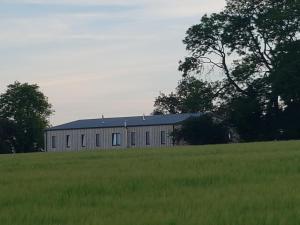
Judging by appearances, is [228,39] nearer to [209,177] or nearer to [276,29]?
[276,29]

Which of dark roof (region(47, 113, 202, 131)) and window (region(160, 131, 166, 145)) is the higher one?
dark roof (region(47, 113, 202, 131))

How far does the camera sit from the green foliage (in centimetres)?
8850

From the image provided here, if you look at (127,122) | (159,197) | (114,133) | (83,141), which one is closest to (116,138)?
(114,133)

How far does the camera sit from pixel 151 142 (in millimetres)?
107125

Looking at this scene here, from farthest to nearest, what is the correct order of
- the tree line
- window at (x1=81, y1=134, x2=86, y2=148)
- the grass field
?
window at (x1=81, y1=134, x2=86, y2=148) → the tree line → the grass field

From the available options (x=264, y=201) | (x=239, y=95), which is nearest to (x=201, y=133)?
(x=239, y=95)

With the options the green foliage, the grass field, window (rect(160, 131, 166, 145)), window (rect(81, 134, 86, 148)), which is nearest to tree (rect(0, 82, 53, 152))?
window (rect(81, 134, 86, 148))

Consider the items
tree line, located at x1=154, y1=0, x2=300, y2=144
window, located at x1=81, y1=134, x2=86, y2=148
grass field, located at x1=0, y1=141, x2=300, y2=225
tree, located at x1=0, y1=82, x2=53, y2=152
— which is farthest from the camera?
tree, located at x1=0, y1=82, x2=53, y2=152

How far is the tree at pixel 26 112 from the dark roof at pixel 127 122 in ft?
45.8

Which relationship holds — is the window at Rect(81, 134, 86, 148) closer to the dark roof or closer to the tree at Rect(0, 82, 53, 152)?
the dark roof

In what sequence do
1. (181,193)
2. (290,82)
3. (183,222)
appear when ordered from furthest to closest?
(290,82)
(181,193)
(183,222)

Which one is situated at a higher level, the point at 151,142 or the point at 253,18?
the point at 253,18

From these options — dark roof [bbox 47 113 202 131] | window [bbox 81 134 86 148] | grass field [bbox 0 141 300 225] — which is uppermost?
dark roof [bbox 47 113 202 131]

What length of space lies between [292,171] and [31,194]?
6589 mm
